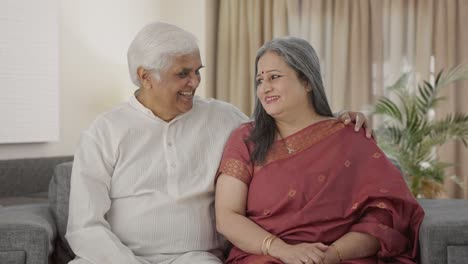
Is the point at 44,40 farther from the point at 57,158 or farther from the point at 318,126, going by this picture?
the point at 318,126

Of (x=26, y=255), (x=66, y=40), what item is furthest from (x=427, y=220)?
(x=66, y=40)

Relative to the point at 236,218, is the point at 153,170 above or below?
above

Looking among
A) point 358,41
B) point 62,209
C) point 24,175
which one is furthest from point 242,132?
point 358,41

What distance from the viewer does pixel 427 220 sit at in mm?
2338

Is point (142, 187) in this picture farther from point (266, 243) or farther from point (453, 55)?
point (453, 55)

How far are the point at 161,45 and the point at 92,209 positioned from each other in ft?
1.97

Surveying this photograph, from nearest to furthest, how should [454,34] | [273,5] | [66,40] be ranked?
[66,40] → [454,34] → [273,5]

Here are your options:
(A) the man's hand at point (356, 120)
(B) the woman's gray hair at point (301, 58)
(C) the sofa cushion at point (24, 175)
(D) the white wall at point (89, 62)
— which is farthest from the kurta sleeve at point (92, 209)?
(D) the white wall at point (89, 62)

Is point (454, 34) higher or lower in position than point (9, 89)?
higher

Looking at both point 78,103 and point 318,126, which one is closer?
point 318,126

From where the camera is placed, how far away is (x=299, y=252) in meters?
2.22

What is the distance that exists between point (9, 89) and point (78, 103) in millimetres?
825

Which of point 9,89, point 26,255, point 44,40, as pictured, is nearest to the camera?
point 26,255

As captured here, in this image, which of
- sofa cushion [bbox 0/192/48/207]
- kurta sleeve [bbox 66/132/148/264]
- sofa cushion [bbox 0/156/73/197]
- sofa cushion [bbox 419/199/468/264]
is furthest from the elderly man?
sofa cushion [bbox 0/156/73/197]
